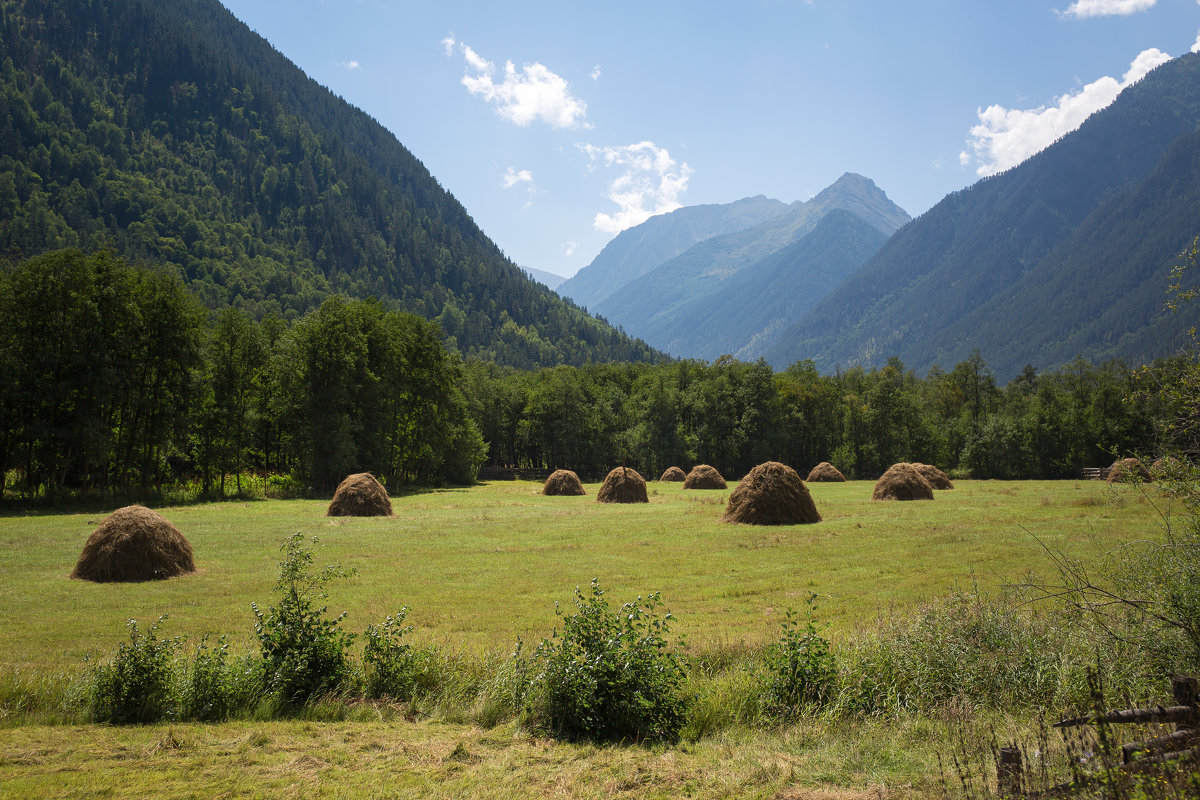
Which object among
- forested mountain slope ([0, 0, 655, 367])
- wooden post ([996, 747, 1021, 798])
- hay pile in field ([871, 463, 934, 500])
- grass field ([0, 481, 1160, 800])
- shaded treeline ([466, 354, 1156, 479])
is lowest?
grass field ([0, 481, 1160, 800])

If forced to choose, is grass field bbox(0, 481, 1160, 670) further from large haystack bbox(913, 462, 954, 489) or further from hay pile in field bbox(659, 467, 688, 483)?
hay pile in field bbox(659, 467, 688, 483)

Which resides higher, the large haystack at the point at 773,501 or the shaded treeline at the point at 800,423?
the shaded treeline at the point at 800,423

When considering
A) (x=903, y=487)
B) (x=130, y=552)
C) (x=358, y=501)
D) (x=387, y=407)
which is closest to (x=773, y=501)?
(x=903, y=487)

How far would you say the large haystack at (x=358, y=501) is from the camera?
2797 centimetres

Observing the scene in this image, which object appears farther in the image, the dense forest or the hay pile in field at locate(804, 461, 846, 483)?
the hay pile in field at locate(804, 461, 846, 483)

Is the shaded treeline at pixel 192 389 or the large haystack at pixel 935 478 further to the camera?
the large haystack at pixel 935 478

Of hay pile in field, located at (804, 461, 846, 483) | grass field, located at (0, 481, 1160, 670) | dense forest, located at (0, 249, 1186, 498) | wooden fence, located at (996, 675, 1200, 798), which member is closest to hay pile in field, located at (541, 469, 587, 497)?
grass field, located at (0, 481, 1160, 670)

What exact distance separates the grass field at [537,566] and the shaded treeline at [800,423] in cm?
3981

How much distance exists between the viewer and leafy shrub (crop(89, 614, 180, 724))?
22.5 ft

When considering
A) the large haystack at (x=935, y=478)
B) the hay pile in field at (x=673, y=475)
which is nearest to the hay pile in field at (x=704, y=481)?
the hay pile in field at (x=673, y=475)

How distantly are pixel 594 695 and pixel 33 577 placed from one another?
15495 millimetres

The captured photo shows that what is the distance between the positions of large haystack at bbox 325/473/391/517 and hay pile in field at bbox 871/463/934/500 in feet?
88.4

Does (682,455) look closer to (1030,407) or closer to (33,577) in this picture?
(1030,407)

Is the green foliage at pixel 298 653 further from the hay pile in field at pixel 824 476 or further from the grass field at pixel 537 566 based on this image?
the hay pile in field at pixel 824 476
